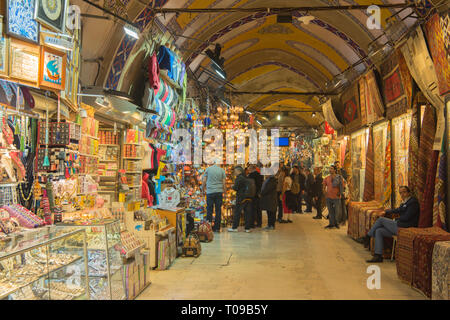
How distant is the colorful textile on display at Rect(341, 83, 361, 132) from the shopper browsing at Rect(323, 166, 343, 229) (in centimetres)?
134

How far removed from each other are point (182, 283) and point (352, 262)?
2.49 m

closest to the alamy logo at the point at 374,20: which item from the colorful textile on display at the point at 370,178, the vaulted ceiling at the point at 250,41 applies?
the vaulted ceiling at the point at 250,41

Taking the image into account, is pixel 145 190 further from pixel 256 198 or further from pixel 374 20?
pixel 374 20

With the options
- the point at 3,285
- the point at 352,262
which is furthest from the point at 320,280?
the point at 3,285

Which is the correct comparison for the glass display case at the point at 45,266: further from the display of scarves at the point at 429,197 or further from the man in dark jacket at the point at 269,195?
A: the man in dark jacket at the point at 269,195

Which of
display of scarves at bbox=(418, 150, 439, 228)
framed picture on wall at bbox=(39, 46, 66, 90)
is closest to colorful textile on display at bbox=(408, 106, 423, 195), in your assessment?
display of scarves at bbox=(418, 150, 439, 228)

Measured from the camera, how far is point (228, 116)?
11.0m

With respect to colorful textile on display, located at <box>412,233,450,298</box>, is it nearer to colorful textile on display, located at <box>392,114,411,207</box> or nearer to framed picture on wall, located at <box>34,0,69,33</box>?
colorful textile on display, located at <box>392,114,411,207</box>

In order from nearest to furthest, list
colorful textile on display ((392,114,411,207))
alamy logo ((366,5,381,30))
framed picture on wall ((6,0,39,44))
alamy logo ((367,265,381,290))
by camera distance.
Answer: framed picture on wall ((6,0,39,44)) < alamy logo ((367,265,381,290)) < colorful textile on display ((392,114,411,207)) < alamy logo ((366,5,381,30))

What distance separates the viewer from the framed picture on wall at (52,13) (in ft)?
11.5

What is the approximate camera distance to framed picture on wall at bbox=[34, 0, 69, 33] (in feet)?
11.5

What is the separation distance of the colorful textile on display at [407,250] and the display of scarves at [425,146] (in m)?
0.65

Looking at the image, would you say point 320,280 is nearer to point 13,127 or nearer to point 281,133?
point 13,127

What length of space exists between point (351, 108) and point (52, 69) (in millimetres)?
7547
